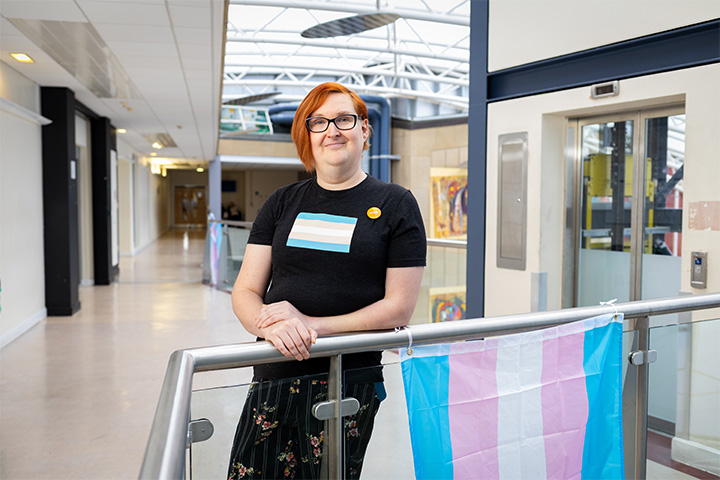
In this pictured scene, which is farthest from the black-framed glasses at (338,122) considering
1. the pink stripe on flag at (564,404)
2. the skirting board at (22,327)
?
the skirting board at (22,327)

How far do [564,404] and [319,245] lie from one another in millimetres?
892

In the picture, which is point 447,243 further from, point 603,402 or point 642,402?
point 603,402

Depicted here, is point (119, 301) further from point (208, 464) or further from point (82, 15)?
point (208, 464)

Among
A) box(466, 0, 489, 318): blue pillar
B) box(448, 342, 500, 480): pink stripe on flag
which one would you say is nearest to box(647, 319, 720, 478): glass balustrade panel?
box(448, 342, 500, 480): pink stripe on flag

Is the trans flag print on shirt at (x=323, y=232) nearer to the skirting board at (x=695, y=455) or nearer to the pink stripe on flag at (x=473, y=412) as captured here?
the pink stripe on flag at (x=473, y=412)

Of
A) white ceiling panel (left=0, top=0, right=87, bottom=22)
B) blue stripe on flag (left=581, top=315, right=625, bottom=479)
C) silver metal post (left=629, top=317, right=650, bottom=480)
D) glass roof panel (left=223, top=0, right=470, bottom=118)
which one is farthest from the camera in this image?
glass roof panel (left=223, top=0, right=470, bottom=118)

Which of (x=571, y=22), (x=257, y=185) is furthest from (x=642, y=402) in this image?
(x=257, y=185)

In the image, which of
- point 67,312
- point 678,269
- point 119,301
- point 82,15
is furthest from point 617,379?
point 119,301

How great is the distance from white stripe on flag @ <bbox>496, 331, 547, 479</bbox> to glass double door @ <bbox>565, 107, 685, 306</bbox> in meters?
2.41

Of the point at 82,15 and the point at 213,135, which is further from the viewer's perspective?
the point at 213,135

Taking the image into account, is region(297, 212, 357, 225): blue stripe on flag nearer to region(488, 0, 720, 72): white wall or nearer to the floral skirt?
Result: the floral skirt

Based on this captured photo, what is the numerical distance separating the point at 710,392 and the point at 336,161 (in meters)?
2.29

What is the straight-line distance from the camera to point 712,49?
3346mm

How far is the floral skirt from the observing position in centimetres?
154
